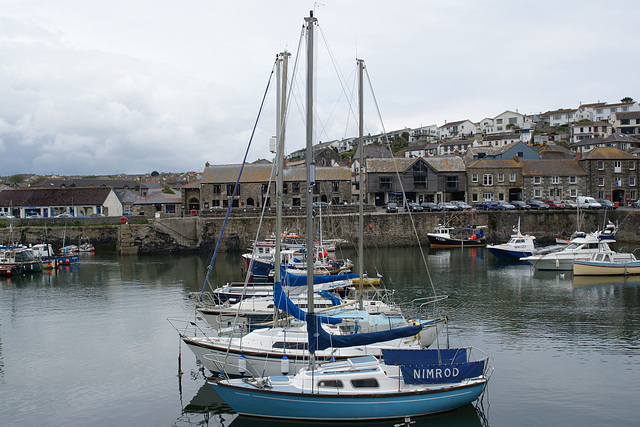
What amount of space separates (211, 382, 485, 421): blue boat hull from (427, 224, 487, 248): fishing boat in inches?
1587

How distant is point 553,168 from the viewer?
223 feet

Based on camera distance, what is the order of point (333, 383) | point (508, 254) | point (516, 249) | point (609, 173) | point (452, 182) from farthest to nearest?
point (452, 182), point (609, 173), point (508, 254), point (516, 249), point (333, 383)

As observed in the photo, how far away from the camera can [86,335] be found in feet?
80.3

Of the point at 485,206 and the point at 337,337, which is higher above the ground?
the point at 485,206

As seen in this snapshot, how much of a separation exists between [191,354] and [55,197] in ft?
169

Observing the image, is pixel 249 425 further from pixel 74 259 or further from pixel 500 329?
pixel 74 259

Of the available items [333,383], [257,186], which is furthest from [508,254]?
[333,383]

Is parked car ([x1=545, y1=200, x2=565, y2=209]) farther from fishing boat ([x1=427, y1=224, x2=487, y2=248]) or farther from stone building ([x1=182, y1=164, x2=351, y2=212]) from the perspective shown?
stone building ([x1=182, y1=164, x2=351, y2=212])

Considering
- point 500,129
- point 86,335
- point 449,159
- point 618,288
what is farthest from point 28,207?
point 500,129

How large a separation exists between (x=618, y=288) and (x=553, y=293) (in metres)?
4.48

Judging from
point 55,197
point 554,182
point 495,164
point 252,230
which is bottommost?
point 252,230

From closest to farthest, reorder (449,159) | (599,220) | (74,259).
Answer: (74,259)
(599,220)
(449,159)

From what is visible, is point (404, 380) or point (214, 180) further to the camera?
point (214, 180)

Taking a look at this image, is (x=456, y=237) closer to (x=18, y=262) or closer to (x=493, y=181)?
(x=493, y=181)
